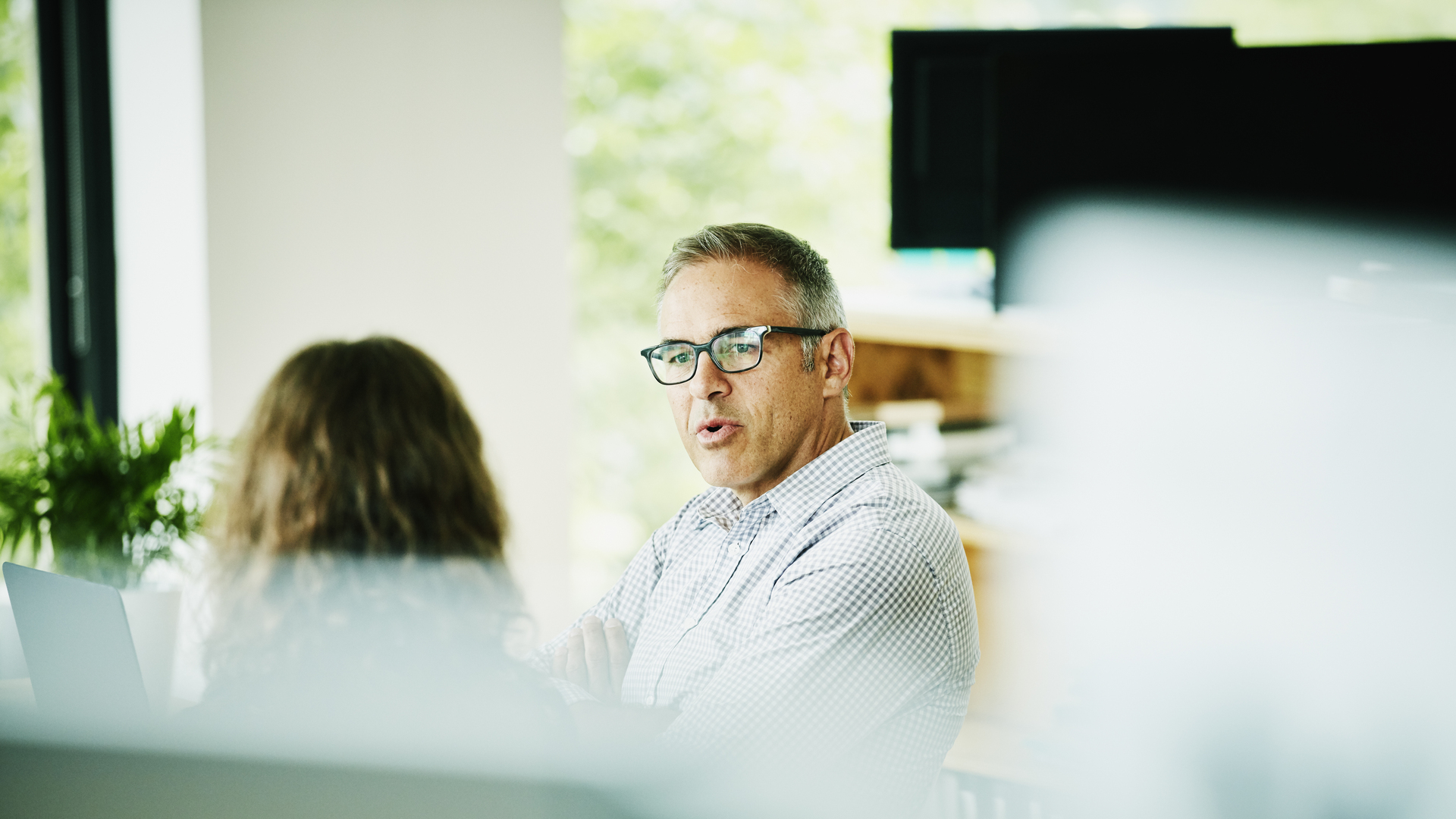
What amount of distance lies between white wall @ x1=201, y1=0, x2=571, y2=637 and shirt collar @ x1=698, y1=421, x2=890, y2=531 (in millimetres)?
1209

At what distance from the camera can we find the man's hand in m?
1.54

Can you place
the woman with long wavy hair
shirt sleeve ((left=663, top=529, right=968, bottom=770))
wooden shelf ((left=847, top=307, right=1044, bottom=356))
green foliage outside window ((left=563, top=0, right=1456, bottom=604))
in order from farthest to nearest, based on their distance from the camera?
green foliage outside window ((left=563, top=0, right=1456, bottom=604)), wooden shelf ((left=847, top=307, right=1044, bottom=356)), shirt sleeve ((left=663, top=529, right=968, bottom=770)), the woman with long wavy hair

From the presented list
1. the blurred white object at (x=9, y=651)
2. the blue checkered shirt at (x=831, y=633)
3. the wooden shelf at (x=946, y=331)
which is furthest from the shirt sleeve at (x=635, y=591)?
the blurred white object at (x=9, y=651)

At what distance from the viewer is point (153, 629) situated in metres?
2.04

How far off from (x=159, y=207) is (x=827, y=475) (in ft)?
6.18

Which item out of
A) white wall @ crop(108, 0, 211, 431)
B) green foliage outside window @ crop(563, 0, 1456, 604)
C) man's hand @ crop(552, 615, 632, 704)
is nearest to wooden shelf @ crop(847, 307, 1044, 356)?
man's hand @ crop(552, 615, 632, 704)

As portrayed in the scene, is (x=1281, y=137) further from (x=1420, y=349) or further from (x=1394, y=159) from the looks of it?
(x=1420, y=349)

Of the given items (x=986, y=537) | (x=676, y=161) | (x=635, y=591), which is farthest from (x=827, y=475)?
(x=676, y=161)

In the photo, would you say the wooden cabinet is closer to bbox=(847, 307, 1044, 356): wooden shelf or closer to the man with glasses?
bbox=(847, 307, 1044, 356): wooden shelf

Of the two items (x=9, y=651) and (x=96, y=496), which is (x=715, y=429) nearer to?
(x=9, y=651)

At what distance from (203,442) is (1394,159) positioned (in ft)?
6.78

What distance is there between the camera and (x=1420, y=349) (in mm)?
1591

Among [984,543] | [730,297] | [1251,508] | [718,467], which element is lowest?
[984,543]

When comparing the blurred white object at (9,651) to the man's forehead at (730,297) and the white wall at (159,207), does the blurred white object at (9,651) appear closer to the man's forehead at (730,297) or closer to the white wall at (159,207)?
the white wall at (159,207)
